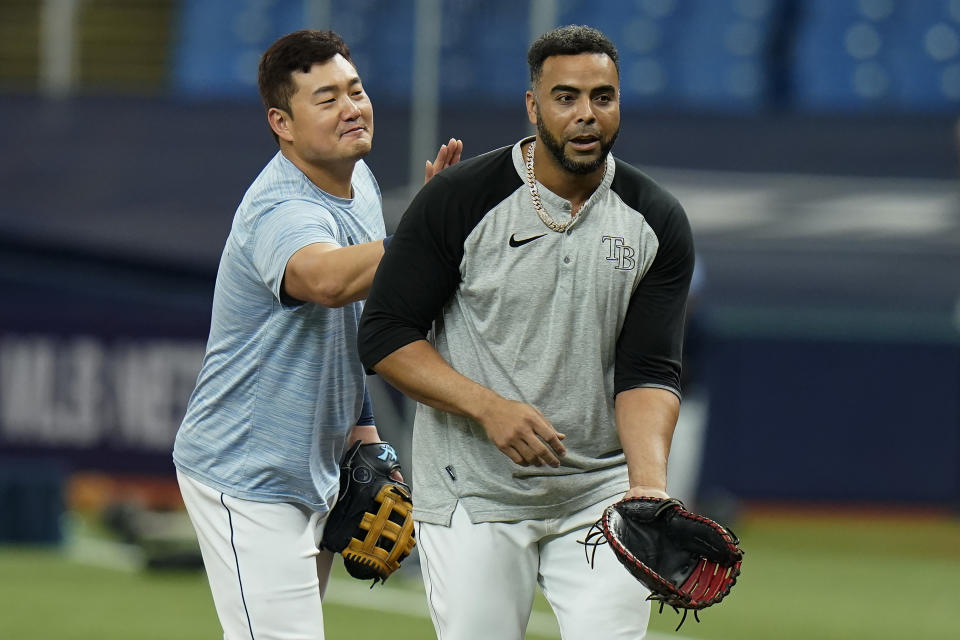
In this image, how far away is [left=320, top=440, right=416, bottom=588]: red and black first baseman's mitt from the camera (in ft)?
14.5

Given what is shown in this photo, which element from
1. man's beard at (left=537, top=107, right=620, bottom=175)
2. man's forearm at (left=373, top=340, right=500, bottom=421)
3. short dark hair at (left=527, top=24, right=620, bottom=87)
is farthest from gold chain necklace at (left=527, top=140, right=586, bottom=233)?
man's forearm at (left=373, top=340, right=500, bottom=421)

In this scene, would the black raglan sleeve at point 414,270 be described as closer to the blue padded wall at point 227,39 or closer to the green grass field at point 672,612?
the green grass field at point 672,612

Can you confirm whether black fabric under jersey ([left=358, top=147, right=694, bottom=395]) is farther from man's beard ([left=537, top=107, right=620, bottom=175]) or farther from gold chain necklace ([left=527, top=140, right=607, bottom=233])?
man's beard ([left=537, top=107, right=620, bottom=175])

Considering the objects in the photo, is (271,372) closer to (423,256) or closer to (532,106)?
(423,256)

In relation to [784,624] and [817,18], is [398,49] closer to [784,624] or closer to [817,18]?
[817,18]

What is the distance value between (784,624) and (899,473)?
428 cm

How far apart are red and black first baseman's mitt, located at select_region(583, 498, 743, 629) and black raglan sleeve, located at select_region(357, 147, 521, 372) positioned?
0.65 meters

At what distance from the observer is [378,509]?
14.5 ft

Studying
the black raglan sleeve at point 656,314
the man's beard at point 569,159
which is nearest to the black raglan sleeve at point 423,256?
the man's beard at point 569,159

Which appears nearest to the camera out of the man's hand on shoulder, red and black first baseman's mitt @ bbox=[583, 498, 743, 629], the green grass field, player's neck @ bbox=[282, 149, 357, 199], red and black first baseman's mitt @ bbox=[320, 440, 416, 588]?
red and black first baseman's mitt @ bbox=[583, 498, 743, 629]

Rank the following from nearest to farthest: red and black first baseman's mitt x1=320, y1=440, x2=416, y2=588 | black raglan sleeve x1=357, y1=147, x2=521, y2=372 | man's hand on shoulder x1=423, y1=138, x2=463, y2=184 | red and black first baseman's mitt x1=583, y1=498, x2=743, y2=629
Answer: red and black first baseman's mitt x1=583, y1=498, x2=743, y2=629 → black raglan sleeve x1=357, y1=147, x2=521, y2=372 → man's hand on shoulder x1=423, y1=138, x2=463, y2=184 → red and black first baseman's mitt x1=320, y1=440, x2=416, y2=588

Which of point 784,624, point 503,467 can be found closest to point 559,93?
point 503,467

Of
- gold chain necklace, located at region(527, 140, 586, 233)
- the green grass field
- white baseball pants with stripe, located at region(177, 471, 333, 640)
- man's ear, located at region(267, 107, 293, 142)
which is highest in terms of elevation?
man's ear, located at region(267, 107, 293, 142)

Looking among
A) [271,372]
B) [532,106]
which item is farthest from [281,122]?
[532,106]
